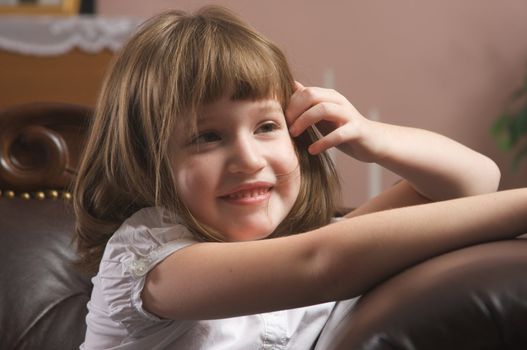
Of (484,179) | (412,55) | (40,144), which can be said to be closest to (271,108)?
(484,179)

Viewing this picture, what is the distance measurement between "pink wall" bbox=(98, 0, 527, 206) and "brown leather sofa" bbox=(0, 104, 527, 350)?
2861 millimetres

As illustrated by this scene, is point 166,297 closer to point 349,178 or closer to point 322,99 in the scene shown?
point 322,99

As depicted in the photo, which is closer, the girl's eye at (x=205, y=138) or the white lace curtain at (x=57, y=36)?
the girl's eye at (x=205, y=138)

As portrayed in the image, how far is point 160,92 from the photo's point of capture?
1105 millimetres

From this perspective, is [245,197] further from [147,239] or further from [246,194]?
[147,239]

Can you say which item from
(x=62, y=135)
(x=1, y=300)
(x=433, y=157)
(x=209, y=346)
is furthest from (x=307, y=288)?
(x=62, y=135)

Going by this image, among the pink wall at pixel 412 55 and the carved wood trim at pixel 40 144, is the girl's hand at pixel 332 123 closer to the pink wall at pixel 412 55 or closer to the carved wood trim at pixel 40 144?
the carved wood trim at pixel 40 144

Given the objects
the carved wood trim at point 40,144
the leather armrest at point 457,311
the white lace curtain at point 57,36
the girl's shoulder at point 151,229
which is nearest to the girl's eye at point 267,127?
the girl's shoulder at point 151,229

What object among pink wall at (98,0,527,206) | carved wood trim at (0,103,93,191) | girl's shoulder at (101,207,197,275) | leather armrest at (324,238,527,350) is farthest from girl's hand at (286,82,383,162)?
pink wall at (98,0,527,206)

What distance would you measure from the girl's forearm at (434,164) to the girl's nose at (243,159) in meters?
0.25

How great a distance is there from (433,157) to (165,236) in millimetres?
436

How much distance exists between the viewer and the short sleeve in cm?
103

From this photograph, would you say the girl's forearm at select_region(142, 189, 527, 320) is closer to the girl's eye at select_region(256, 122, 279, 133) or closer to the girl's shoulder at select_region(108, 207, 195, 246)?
the girl's shoulder at select_region(108, 207, 195, 246)

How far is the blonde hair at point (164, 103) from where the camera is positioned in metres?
1.09
